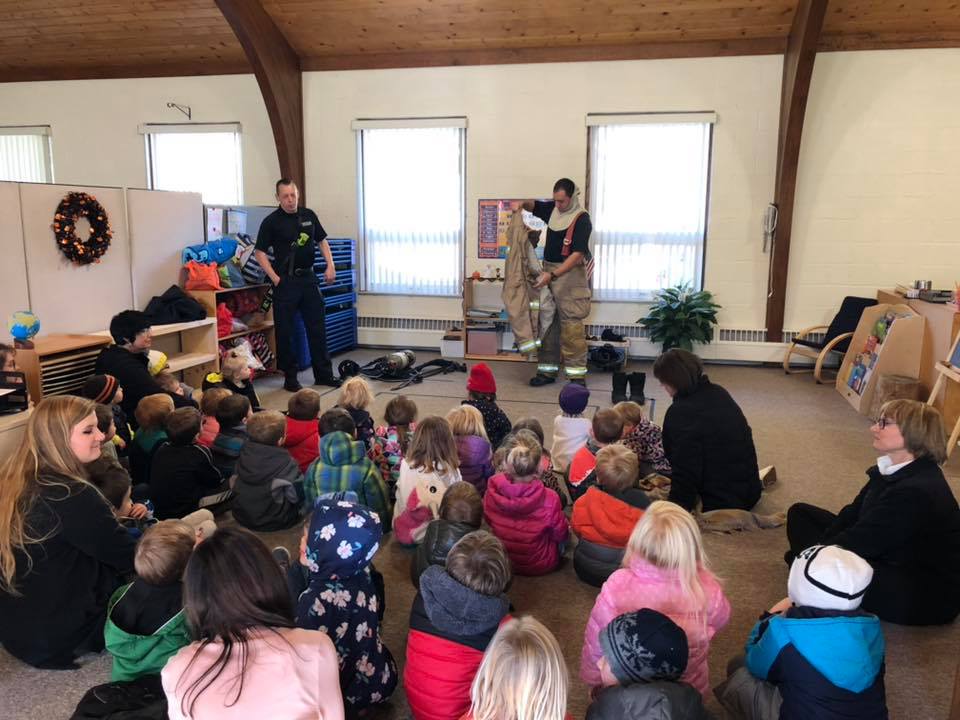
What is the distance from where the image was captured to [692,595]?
2.16 metres

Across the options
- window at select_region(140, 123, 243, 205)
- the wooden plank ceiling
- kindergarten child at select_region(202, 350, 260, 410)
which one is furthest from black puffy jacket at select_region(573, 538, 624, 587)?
window at select_region(140, 123, 243, 205)

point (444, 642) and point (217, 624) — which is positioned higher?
point (217, 624)

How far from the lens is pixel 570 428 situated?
4172mm

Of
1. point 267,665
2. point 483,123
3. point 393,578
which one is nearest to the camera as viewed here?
point 267,665

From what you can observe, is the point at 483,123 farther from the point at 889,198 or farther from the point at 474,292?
the point at 889,198

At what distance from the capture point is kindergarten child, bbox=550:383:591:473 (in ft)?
13.4

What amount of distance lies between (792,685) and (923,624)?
1194 millimetres

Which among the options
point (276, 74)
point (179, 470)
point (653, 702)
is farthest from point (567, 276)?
point (653, 702)

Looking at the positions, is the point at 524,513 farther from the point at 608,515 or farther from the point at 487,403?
the point at 487,403

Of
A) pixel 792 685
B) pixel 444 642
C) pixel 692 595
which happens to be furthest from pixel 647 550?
pixel 444 642

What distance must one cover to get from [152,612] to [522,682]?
1344 mm

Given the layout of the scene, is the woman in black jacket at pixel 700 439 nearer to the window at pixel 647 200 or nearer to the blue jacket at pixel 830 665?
the blue jacket at pixel 830 665

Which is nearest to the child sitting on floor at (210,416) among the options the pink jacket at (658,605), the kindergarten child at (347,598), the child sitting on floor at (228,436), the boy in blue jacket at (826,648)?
the child sitting on floor at (228,436)

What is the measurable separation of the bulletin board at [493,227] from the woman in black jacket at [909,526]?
5794mm
